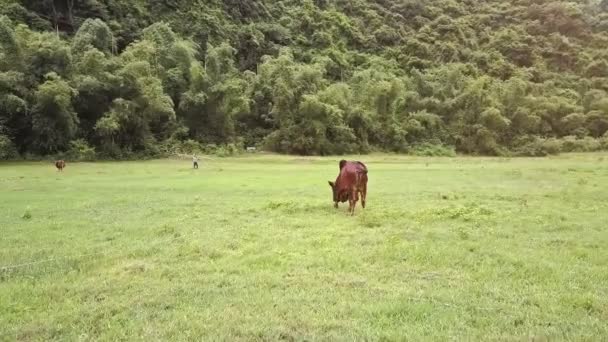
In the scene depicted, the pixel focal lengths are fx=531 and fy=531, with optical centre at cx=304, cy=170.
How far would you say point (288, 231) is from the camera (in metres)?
12.4

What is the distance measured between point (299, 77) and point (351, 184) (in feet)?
140

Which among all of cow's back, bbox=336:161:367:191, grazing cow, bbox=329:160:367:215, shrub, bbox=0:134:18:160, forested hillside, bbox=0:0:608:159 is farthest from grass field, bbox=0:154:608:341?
forested hillside, bbox=0:0:608:159

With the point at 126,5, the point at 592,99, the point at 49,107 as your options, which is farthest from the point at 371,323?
the point at 592,99

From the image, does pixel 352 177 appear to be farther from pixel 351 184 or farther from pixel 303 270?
pixel 303 270

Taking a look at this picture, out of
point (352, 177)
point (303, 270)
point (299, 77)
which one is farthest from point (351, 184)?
point (299, 77)

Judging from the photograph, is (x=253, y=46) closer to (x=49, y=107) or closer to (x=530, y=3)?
(x=49, y=107)

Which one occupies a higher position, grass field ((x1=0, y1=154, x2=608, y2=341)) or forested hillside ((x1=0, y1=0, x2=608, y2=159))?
forested hillside ((x1=0, y1=0, x2=608, y2=159))

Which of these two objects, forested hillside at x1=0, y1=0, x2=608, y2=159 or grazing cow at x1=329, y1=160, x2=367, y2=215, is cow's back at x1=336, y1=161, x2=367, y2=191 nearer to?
grazing cow at x1=329, y1=160, x2=367, y2=215

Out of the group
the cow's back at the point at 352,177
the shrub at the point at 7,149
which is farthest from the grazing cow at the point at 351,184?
the shrub at the point at 7,149

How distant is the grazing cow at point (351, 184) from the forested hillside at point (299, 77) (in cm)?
3063

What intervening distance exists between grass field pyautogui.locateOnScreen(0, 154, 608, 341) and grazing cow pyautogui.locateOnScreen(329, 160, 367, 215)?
0.41 metres

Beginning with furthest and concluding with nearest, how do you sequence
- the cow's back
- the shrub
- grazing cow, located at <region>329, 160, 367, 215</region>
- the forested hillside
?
the forested hillside
the shrub
the cow's back
grazing cow, located at <region>329, 160, 367, 215</region>

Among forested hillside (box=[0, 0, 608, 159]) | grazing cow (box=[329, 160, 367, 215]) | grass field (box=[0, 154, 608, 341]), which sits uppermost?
→ forested hillside (box=[0, 0, 608, 159])

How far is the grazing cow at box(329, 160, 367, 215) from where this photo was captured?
15586 millimetres
